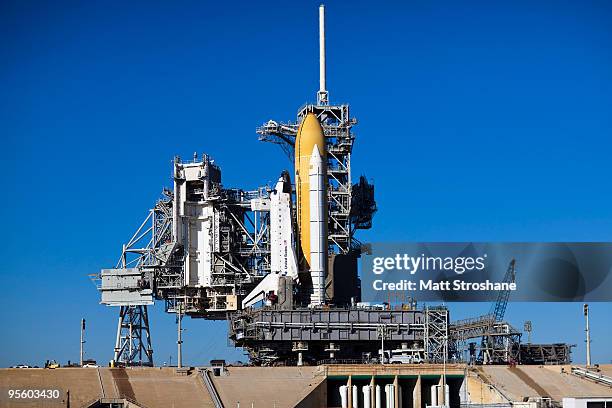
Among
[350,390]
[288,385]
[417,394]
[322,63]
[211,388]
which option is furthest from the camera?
[322,63]

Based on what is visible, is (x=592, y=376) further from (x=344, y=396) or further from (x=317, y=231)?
(x=317, y=231)

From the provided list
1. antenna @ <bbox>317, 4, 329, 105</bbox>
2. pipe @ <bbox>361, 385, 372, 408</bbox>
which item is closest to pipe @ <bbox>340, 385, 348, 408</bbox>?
pipe @ <bbox>361, 385, 372, 408</bbox>

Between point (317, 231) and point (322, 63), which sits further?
point (322, 63)

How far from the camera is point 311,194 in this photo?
11900cm

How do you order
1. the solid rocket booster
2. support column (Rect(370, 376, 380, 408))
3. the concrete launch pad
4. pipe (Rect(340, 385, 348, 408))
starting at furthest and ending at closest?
1. the solid rocket booster
2. support column (Rect(370, 376, 380, 408))
3. pipe (Rect(340, 385, 348, 408))
4. the concrete launch pad

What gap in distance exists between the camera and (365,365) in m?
102

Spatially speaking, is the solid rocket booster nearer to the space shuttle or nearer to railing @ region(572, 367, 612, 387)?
the space shuttle

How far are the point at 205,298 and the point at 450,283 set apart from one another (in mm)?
32990

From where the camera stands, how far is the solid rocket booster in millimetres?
117375

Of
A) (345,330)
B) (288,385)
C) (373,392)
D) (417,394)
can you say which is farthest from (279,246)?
(417,394)

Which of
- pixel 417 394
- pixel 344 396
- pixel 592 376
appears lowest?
pixel 344 396

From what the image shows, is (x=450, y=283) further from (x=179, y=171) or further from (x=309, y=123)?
(x=179, y=171)

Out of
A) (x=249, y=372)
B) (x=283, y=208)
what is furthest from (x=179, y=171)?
(x=249, y=372)

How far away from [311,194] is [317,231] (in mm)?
4358
